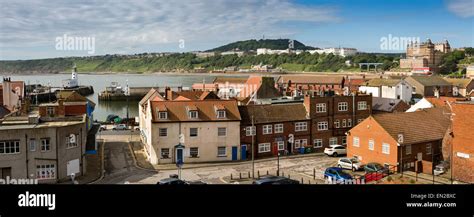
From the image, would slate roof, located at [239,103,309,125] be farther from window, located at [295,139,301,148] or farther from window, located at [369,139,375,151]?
window, located at [369,139,375,151]

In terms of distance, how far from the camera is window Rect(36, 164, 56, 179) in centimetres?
1170

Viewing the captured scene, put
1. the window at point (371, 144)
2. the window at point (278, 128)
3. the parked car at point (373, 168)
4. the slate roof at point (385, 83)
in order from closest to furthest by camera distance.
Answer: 1. the parked car at point (373, 168)
2. the window at point (371, 144)
3. the window at point (278, 128)
4. the slate roof at point (385, 83)

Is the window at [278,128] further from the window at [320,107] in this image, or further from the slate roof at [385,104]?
the slate roof at [385,104]

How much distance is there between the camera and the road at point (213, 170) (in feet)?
41.3

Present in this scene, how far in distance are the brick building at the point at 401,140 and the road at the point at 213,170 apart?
1.20 meters

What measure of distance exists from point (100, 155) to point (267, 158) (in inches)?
241

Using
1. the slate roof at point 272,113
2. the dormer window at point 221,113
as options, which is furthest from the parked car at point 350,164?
the dormer window at point 221,113

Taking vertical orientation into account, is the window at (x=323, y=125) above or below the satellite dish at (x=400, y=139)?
above

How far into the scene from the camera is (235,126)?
16.0m

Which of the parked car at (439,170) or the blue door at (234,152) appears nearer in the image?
the parked car at (439,170)

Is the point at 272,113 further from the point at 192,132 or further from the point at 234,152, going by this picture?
the point at 192,132

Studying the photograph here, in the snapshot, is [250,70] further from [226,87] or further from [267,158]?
[267,158]
